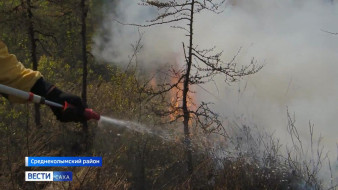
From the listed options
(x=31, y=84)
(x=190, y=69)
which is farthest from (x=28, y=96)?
(x=190, y=69)

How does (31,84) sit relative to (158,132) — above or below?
below

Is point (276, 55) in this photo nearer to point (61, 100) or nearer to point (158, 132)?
point (158, 132)

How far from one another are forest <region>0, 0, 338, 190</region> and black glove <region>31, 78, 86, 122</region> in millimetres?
631

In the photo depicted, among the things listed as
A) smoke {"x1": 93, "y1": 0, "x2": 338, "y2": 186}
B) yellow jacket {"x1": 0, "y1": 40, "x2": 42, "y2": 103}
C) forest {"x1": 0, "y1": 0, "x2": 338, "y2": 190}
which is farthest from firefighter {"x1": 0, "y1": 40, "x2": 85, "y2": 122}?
smoke {"x1": 93, "y1": 0, "x2": 338, "y2": 186}

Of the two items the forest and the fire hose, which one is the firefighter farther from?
the forest

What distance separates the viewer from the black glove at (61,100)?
6.66 feet

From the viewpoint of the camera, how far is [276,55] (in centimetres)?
1488

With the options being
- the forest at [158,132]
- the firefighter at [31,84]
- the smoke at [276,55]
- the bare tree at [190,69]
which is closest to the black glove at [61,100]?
the firefighter at [31,84]

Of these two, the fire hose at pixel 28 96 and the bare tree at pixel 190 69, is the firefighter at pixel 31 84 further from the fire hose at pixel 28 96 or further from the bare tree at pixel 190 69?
the bare tree at pixel 190 69

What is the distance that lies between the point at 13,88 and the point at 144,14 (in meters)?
17.7

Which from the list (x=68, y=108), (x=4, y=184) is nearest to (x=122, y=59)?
(x=4, y=184)

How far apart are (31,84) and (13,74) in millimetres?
111

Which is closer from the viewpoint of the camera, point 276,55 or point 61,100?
point 61,100

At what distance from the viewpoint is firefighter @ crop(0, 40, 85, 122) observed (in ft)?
6.13
